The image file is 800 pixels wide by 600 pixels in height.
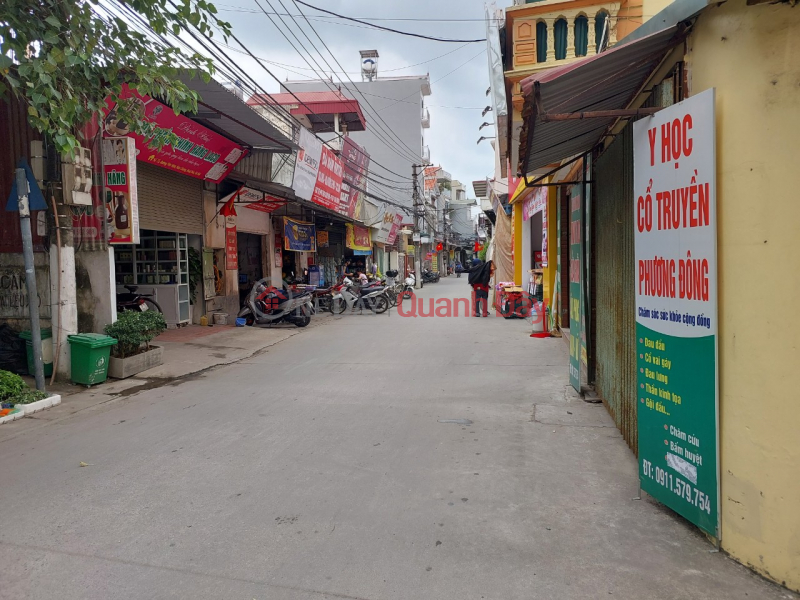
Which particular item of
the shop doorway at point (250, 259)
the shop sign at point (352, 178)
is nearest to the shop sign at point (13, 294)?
the shop doorway at point (250, 259)

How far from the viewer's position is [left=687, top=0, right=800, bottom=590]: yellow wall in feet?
8.44

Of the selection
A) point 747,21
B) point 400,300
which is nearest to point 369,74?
point 400,300

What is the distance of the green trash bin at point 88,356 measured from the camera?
7.13 metres

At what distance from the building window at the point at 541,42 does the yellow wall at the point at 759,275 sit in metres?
4.85

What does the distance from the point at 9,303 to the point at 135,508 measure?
5.78 meters

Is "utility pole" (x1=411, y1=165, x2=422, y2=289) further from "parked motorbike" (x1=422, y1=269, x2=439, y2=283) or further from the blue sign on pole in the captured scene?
the blue sign on pole

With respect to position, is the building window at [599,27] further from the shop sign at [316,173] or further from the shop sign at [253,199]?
the shop sign at [253,199]

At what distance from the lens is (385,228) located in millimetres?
29797

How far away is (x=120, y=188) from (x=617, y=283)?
6.49m

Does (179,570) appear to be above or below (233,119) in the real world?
below

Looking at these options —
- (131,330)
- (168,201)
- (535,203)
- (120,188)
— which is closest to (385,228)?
(535,203)

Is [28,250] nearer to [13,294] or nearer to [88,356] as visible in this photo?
[88,356]

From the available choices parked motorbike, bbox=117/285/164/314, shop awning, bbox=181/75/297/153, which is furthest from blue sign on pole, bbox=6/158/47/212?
parked motorbike, bbox=117/285/164/314

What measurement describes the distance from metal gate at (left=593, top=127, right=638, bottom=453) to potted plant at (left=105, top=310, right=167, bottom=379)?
233 inches
